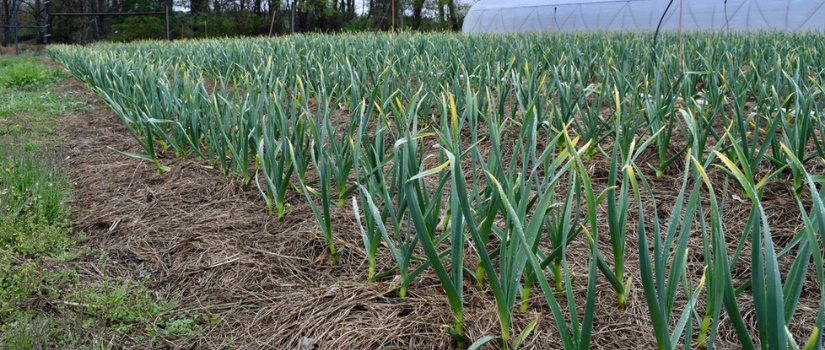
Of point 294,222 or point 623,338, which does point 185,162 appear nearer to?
point 294,222

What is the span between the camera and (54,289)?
1510 millimetres

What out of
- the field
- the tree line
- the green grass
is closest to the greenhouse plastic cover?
the tree line

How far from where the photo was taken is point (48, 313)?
1.47 metres

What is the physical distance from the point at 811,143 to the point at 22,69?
310 inches

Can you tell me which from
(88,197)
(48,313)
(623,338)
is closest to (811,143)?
(623,338)

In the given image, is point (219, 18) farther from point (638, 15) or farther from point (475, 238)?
point (475, 238)

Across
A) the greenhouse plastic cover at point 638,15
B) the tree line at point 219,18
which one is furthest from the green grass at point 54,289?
the tree line at point 219,18

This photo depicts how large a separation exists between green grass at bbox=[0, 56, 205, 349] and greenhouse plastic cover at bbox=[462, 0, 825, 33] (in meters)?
10.5

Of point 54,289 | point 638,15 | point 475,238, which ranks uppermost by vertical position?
point 638,15

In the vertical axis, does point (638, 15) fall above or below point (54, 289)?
above

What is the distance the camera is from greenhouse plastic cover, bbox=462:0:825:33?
41.9 feet

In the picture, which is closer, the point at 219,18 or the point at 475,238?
the point at 475,238

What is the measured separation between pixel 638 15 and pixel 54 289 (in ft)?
50.7

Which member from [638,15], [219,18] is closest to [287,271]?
[638,15]
